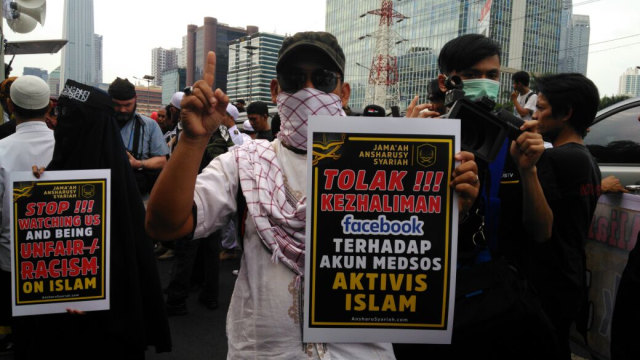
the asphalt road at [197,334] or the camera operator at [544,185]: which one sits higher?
the camera operator at [544,185]

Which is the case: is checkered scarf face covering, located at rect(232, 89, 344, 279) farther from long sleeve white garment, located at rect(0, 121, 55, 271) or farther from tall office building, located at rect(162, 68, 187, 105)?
tall office building, located at rect(162, 68, 187, 105)

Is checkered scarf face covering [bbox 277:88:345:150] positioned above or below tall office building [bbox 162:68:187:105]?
below

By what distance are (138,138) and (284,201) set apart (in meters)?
3.36

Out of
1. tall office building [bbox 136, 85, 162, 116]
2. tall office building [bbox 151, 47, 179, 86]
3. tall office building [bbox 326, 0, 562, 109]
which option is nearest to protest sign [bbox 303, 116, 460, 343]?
tall office building [bbox 326, 0, 562, 109]

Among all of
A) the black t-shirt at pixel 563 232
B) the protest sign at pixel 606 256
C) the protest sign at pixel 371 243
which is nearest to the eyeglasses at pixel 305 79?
the protest sign at pixel 371 243

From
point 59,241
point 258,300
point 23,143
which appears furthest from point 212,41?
point 258,300

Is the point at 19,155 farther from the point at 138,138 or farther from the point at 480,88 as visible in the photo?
the point at 480,88

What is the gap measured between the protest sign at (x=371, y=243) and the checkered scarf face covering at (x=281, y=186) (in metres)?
0.09

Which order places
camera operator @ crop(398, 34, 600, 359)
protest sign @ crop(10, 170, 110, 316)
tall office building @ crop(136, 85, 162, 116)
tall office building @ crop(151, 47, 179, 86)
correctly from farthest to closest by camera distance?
tall office building @ crop(151, 47, 179, 86)
tall office building @ crop(136, 85, 162, 116)
protest sign @ crop(10, 170, 110, 316)
camera operator @ crop(398, 34, 600, 359)

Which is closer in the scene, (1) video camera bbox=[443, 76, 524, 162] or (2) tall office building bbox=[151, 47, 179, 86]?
(1) video camera bbox=[443, 76, 524, 162]

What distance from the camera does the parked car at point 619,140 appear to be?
4.45 m

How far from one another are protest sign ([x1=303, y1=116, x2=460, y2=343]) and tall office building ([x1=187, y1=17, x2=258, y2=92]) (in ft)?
252

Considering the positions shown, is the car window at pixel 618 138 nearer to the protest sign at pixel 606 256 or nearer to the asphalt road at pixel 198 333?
the protest sign at pixel 606 256

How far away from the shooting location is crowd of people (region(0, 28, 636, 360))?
4.59 feet
